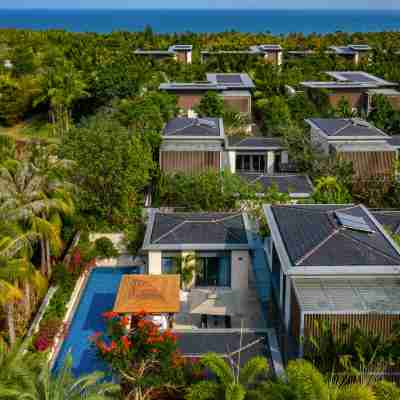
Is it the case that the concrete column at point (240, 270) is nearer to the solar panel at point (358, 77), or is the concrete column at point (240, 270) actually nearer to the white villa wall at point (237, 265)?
the white villa wall at point (237, 265)

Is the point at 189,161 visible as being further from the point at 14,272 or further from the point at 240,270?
the point at 14,272

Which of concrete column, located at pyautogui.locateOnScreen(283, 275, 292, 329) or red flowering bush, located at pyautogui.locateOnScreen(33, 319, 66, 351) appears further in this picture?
red flowering bush, located at pyautogui.locateOnScreen(33, 319, 66, 351)

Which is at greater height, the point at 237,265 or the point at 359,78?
the point at 359,78

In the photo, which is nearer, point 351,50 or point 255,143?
Answer: point 255,143

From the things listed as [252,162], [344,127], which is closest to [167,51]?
[252,162]

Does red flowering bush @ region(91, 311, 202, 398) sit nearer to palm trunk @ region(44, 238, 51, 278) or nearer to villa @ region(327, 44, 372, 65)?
palm trunk @ region(44, 238, 51, 278)

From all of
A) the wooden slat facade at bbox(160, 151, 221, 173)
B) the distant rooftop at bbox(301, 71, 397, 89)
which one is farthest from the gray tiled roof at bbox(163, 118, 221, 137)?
the distant rooftop at bbox(301, 71, 397, 89)
